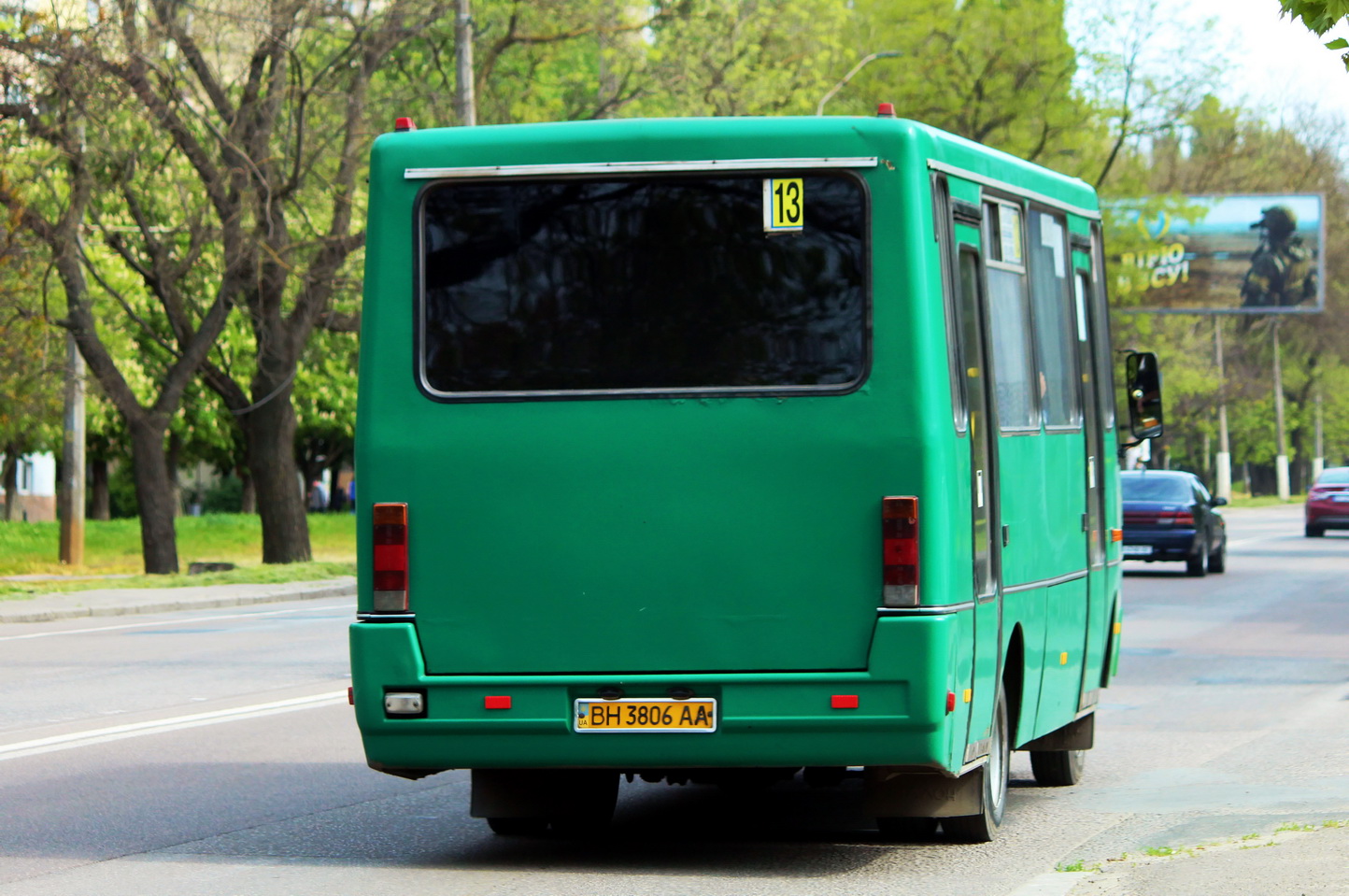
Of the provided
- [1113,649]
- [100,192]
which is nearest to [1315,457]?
[100,192]

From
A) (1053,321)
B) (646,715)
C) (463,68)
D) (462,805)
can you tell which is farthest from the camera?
(463,68)

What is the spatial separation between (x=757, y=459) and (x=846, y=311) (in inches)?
24.2

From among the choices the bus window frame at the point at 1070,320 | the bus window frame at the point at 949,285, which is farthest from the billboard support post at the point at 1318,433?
the bus window frame at the point at 949,285

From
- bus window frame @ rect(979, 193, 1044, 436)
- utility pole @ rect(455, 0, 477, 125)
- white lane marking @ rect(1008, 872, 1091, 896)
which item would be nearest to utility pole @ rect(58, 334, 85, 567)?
utility pole @ rect(455, 0, 477, 125)

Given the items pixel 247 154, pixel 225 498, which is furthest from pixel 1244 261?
pixel 225 498

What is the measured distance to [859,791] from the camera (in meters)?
10.1

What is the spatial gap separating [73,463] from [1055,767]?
85.8 feet

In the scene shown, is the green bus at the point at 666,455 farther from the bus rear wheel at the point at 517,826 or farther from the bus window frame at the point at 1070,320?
the bus window frame at the point at 1070,320

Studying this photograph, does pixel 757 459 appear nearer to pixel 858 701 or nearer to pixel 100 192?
pixel 858 701

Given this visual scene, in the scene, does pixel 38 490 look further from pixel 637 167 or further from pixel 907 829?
pixel 637 167

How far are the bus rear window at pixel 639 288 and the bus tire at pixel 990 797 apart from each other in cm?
174

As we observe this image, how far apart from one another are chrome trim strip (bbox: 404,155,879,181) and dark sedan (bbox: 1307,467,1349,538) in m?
42.8

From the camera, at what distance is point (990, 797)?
8523 mm

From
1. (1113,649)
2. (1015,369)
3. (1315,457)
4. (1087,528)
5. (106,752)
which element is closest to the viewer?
(1015,369)
